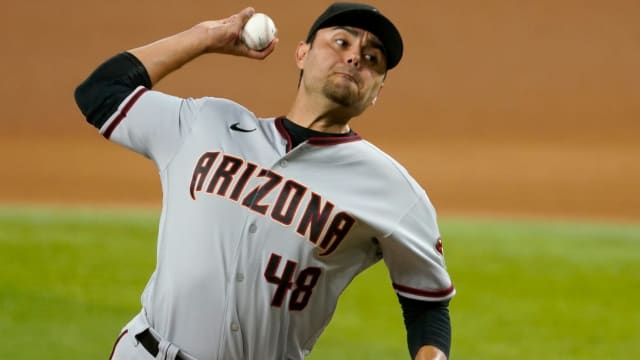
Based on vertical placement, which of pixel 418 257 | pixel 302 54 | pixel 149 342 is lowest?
pixel 149 342

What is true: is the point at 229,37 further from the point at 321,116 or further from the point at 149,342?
the point at 149,342

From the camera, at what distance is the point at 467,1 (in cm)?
1702

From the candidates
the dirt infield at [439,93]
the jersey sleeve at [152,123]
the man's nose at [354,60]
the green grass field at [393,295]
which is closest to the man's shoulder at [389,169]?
the man's nose at [354,60]

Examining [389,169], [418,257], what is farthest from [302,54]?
[418,257]

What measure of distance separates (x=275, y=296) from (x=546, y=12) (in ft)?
48.2

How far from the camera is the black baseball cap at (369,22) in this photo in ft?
9.92

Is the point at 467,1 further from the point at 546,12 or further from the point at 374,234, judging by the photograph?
the point at 374,234

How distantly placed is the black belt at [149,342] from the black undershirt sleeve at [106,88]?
2.04ft

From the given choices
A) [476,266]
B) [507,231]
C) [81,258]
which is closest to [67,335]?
[81,258]

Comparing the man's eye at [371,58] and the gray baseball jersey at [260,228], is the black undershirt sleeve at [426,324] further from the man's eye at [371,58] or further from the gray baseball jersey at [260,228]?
the man's eye at [371,58]

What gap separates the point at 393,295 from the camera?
7.33m

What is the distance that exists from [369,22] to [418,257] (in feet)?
2.32

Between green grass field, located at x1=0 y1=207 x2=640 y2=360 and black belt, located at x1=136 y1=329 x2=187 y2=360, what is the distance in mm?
2850

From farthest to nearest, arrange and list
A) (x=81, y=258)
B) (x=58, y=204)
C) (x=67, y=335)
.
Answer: (x=58, y=204), (x=81, y=258), (x=67, y=335)
